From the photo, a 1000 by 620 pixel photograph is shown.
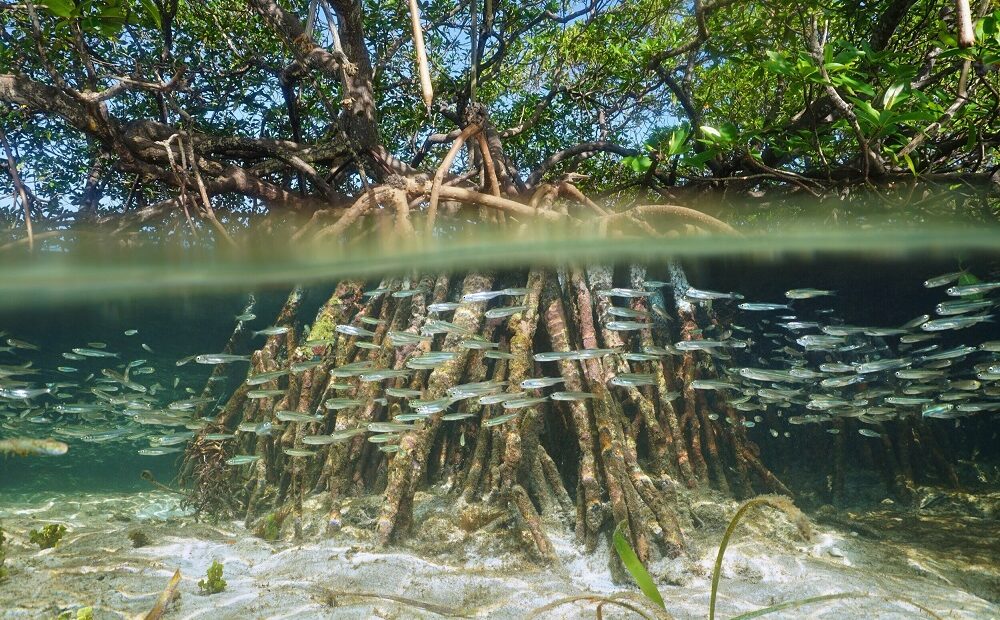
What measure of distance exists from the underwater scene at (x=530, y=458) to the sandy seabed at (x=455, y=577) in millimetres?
28

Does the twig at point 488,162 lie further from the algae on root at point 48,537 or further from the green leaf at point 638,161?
the algae on root at point 48,537

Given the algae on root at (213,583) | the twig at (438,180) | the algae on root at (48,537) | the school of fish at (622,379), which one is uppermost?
the twig at (438,180)

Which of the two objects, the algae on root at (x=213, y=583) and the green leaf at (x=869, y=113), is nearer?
the algae on root at (x=213, y=583)

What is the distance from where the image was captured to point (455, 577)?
4.38m

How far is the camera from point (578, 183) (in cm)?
1212

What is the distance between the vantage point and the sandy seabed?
Result: 3770mm

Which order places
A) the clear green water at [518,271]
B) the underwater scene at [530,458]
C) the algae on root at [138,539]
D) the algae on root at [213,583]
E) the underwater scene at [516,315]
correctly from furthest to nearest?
the clear green water at [518,271] < the algae on root at [138,539] < the underwater scene at [516,315] < the underwater scene at [530,458] < the algae on root at [213,583]

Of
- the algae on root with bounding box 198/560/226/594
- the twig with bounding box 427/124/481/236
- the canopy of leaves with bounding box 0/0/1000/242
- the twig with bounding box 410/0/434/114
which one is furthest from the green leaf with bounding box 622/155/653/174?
the algae on root with bounding box 198/560/226/594

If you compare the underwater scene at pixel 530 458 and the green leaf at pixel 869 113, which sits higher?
the green leaf at pixel 869 113

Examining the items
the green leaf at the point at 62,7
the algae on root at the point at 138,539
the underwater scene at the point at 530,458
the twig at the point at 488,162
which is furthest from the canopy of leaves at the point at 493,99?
the algae on root at the point at 138,539

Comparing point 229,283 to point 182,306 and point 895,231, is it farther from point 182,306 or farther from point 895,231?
point 895,231

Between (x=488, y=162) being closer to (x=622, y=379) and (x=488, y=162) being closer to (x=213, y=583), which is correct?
(x=622, y=379)

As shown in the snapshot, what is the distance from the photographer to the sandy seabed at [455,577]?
377 cm

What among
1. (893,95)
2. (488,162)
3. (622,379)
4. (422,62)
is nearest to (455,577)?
(622,379)
